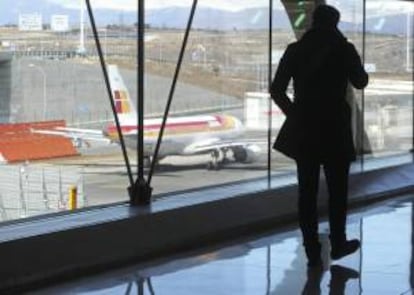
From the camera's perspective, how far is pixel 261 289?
16.9 ft

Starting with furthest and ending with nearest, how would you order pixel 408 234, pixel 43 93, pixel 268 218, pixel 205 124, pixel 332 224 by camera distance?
pixel 205 124, pixel 268 218, pixel 408 234, pixel 43 93, pixel 332 224

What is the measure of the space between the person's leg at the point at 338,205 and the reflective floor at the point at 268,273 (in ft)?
0.41

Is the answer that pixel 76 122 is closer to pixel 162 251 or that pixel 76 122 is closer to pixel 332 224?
Answer: pixel 162 251

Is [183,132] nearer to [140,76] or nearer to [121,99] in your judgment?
[121,99]

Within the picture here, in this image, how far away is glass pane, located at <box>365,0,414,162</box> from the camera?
1120 centimetres

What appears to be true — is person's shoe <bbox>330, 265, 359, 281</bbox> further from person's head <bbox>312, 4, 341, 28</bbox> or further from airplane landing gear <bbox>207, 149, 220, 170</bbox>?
airplane landing gear <bbox>207, 149, 220, 170</bbox>

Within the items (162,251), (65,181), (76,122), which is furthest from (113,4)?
(162,251)

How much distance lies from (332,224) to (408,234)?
1500 mm

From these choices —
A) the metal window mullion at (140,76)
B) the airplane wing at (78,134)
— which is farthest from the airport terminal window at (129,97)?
the metal window mullion at (140,76)

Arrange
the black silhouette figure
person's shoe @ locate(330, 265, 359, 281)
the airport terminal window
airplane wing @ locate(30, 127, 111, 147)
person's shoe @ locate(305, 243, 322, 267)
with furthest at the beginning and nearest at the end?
airplane wing @ locate(30, 127, 111, 147)
the airport terminal window
person's shoe @ locate(305, 243, 322, 267)
person's shoe @ locate(330, 265, 359, 281)
the black silhouette figure

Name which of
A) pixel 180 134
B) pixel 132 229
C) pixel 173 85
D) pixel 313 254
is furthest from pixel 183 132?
pixel 313 254

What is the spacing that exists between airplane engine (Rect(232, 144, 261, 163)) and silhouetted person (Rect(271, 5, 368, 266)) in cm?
333

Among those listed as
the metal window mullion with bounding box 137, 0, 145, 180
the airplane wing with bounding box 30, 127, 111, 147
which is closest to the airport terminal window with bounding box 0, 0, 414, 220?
the airplane wing with bounding box 30, 127, 111, 147

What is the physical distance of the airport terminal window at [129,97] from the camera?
6301 millimetres
